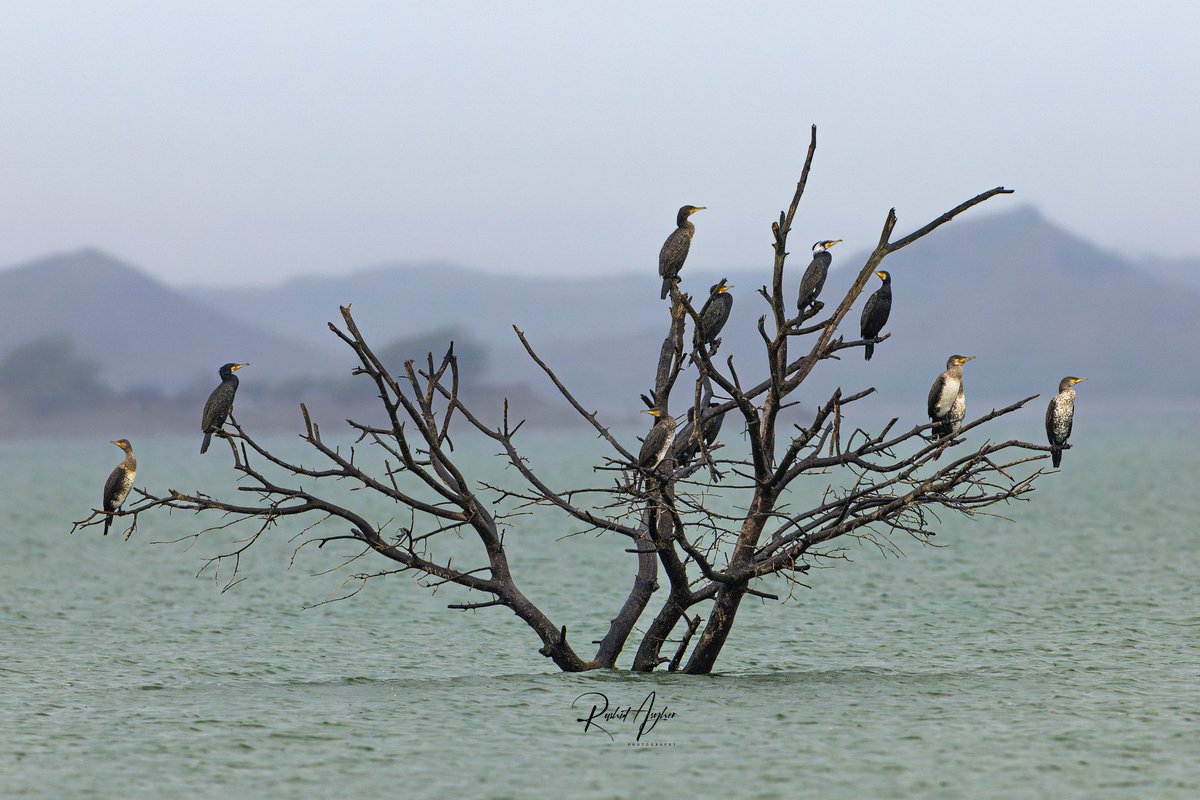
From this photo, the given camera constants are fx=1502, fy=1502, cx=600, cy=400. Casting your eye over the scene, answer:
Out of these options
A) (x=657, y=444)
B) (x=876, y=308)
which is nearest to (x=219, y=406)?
(x=657, y=444)

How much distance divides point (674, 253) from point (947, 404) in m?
3.07

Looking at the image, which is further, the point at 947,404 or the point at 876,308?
the point at 876,308

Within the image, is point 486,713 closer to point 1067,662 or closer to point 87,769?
point 87,769

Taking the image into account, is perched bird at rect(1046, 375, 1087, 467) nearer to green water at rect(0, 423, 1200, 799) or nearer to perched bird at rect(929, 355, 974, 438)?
perched bird at rect(929, 355, 974, 438)

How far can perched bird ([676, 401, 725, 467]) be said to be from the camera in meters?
13.6

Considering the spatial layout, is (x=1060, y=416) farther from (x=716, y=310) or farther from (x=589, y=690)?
(x=589, y=690)

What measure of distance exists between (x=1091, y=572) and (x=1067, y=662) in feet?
37.8

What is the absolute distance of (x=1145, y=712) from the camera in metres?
12.5

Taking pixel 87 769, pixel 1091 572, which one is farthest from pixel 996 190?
pixel 1091 572

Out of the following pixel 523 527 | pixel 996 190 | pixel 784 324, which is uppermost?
pixel 996 190

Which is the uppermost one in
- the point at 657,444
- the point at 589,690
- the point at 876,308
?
the point at 876,308
